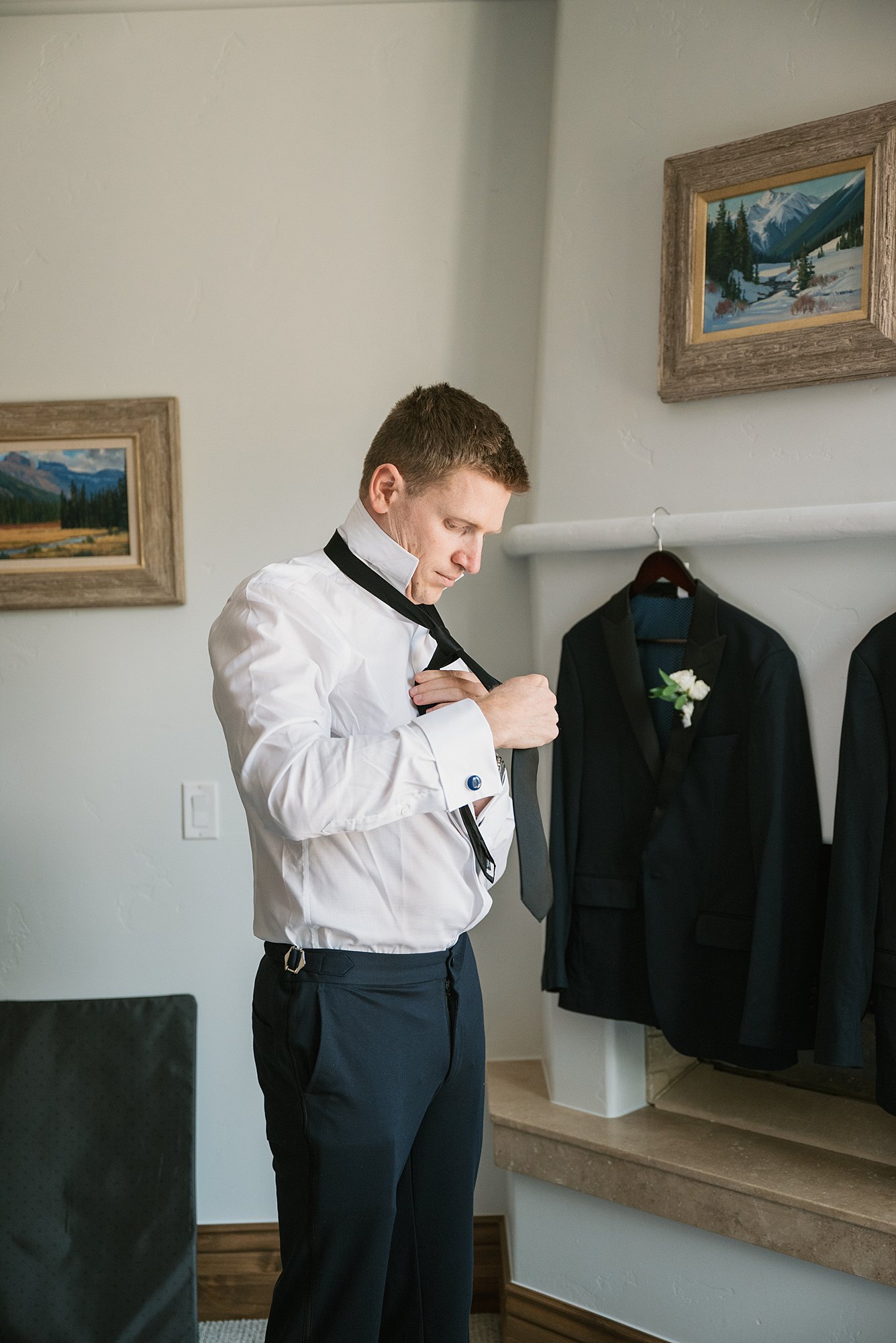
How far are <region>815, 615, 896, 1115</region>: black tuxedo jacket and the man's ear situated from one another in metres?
0.84

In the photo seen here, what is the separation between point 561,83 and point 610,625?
1.13 m

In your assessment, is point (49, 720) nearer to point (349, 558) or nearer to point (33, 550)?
point (33, 550)

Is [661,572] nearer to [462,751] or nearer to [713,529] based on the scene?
[713,529]

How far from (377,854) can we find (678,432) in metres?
1.07

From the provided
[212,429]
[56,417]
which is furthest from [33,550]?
[212,429]

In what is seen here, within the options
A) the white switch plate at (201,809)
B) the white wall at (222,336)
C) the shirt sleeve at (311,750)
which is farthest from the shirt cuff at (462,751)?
the white switch plate at (201,809)

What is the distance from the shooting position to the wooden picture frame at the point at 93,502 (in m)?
2.24

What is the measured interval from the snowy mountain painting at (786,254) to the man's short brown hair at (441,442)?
0.73 metres

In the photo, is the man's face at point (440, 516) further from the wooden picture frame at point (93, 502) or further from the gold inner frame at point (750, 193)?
the wooden picture frame at point (93, 502)

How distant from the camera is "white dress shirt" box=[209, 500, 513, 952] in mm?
1128

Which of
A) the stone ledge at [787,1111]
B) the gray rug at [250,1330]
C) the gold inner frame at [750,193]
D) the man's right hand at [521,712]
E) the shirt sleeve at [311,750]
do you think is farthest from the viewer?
the gray rug at [250,1330]

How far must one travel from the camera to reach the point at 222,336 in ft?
7.43

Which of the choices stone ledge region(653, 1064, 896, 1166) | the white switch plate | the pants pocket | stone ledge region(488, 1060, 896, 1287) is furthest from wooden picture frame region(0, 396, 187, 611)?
stone ledge region(653, 1064, 896, 1166)

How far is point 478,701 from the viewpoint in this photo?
4.08ft
